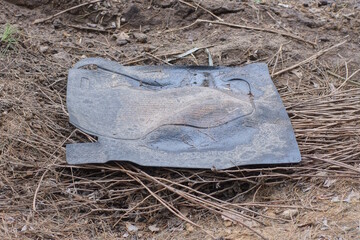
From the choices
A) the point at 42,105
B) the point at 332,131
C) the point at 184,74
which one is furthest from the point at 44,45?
the point at 332,131

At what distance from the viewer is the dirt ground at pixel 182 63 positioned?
2178mm

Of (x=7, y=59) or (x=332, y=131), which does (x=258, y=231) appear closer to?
(x=332, y=131)

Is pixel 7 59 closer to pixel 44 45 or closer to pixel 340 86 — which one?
pixel 44 45

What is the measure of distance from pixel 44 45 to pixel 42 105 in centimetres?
70

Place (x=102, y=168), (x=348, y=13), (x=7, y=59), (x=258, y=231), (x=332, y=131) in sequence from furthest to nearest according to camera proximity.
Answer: (x=348, y=13)
(x=7, y=59)
(x=332, y=131)
(x=102, y=168)
(x=258, y=231)

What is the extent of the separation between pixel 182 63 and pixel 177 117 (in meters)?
0.84

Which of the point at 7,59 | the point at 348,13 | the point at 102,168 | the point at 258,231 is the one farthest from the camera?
the point at 348,13

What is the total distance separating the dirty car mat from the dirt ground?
0.27 feet

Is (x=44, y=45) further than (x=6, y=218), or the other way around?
(x=44, y=45)

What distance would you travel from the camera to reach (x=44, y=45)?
3.28 m

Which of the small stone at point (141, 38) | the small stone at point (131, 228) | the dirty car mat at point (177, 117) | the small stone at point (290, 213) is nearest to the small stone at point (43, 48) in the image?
the dirty car mat at point (177, 117)

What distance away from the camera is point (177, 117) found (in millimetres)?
2520

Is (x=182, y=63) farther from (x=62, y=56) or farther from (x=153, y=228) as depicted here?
(x=153, y=228)

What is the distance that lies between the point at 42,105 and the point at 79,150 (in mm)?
502
